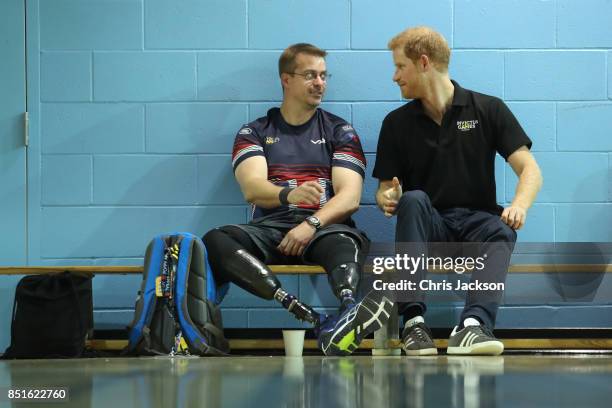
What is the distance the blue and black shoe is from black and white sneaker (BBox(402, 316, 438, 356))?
22cm

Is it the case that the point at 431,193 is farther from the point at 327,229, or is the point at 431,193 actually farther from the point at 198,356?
the point at 198,356

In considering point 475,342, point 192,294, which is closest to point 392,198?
point 475,342

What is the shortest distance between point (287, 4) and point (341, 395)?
2.76m

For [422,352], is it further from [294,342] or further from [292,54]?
[292,54]

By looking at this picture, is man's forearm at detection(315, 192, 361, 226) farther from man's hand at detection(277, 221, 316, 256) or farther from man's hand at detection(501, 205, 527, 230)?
man's hand at detection(501, 205, 527, 230)

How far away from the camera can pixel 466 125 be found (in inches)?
163

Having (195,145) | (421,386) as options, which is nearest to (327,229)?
(195,145)

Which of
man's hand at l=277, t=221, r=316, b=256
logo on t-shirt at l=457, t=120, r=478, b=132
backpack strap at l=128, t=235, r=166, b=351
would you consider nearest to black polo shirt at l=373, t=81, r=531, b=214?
logo on t-shirt at l=457, t=120, r=478, b=132

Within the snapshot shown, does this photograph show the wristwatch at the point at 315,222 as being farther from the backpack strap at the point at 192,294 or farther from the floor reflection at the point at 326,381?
the floor reflection at the point at 326,381

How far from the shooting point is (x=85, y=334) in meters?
4.01

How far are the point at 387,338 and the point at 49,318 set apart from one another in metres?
1.34

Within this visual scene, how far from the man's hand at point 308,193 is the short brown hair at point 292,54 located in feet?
2.07

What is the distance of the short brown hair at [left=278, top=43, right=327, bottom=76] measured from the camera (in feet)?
14.2

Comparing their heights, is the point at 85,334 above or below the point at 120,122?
below
